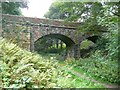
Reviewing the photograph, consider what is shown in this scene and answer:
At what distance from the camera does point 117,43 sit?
5629 mm

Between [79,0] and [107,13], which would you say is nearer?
[107,13]

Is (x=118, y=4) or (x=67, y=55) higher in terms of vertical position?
(x=118, y=4)

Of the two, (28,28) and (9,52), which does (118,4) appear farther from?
(28,28)

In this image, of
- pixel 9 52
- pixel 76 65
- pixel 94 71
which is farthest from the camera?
pixel 76 65

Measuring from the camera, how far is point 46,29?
11469mm

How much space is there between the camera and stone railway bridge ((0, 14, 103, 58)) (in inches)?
370

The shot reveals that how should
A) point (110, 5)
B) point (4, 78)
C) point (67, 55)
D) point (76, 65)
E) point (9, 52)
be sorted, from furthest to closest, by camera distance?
point (67, 55)
point (76, 65)
point (110, 5)
point (9, 52)
point (4, 78)

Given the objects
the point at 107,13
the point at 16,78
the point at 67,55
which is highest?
the point at 107,13

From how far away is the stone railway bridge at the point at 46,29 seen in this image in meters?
9.40

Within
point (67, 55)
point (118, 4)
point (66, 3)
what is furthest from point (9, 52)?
point (67, 55)

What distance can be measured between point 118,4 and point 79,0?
8.15 ft

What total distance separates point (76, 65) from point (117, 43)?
4232 mm

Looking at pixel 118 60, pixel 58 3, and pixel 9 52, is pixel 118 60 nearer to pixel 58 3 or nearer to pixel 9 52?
pixel 9 52

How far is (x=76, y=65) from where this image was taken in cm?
970
